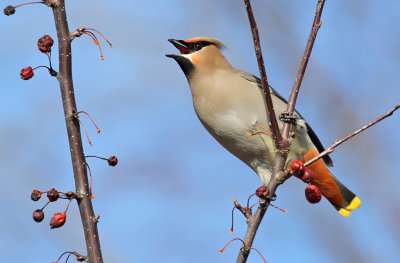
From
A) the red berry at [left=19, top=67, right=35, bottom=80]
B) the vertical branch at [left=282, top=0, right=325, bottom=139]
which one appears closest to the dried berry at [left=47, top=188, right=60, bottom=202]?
the red berry at [left=19, top=67, right=35, bottom=80]

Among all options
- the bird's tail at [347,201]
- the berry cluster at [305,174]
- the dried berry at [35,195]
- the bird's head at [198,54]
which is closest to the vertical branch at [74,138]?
the dried berry at [35,195]

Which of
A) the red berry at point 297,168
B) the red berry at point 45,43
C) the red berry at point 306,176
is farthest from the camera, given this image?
the red berry at point 306,176

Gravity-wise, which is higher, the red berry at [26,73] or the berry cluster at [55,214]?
the red berry at [26,73]

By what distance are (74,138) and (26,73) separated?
446 millimetres

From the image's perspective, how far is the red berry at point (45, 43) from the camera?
2359 mm

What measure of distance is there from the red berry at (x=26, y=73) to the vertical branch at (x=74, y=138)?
0.76ft

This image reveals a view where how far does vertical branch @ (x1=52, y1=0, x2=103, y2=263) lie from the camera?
7.03 ft

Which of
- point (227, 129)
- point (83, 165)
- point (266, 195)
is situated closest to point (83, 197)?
point (83, 165)

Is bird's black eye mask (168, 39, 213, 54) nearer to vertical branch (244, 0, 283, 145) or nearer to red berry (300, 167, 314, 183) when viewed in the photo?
red berry (300, 167, 314, 183)

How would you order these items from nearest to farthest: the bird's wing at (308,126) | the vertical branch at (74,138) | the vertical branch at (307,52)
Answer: the vertical branch at (74,138) < the vertical branch at (307,52) < the bird's wing at (308,126)

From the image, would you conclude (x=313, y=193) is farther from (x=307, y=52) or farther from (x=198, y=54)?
(x=198, y=54)

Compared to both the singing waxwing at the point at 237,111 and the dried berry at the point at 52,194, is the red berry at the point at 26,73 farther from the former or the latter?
the singing waxwing at the point at 237,111

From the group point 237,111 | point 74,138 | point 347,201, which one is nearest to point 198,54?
point 237,111

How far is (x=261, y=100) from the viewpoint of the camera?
161 inches
